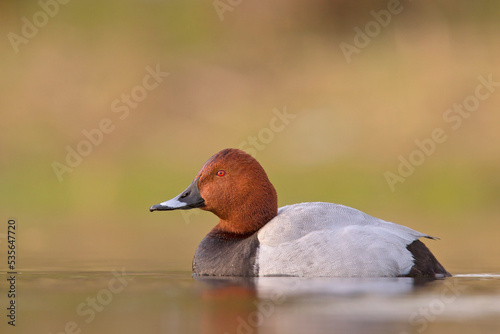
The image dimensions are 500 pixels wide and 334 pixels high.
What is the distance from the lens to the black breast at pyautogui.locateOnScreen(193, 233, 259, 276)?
24.5 feet

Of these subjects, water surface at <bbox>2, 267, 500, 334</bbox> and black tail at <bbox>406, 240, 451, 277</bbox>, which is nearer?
water surface at <bbox>2, 267, 500, 334</bbox>

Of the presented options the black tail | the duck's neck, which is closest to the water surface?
the black tail

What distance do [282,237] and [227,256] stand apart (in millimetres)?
526

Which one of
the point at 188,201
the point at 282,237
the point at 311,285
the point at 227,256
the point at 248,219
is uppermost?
the point at 188,201

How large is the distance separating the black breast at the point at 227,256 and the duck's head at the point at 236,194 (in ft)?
0.56

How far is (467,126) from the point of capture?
755 inches

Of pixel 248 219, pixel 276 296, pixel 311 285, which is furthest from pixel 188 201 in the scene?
pixel 276 296

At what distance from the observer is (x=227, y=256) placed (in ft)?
25.1

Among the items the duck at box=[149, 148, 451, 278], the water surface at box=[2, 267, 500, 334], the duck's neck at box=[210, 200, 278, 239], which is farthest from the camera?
the duck's neck at box=[210, 200, 278, 239]

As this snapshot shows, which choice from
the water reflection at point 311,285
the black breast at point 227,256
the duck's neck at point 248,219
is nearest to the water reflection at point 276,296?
the water reflection at point 311,285

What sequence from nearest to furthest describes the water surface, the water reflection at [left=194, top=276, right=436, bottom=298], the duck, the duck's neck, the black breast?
the water surface < the water reflection at [left=194, top=276, right=436, bottom=298] < the duck < the black breast < the duck's neck

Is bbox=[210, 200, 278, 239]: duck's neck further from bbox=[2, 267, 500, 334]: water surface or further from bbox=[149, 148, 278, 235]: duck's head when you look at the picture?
bbox=[2, 267, 500, 334]: water surface

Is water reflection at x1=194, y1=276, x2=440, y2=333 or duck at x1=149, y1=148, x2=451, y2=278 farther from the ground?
duck at x1=149, y1=148, x2=451, y2=278

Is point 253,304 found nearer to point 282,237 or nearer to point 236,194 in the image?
point 282,237
